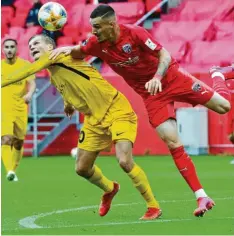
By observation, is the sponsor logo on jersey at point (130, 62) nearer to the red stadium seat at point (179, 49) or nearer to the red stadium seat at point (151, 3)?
the red stadium seat at point (179, 49)

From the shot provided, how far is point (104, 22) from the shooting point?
8773 mm

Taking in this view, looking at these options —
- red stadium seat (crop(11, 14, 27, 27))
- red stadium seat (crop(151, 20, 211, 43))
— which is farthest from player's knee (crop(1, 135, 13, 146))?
red stadium seat (crop(11, 14, 27, 27))

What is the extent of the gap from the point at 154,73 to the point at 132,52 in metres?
0.30

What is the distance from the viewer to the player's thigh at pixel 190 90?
29.8ft

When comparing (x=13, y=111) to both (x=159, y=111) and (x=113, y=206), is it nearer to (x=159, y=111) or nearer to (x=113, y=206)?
(x=113, y=206)

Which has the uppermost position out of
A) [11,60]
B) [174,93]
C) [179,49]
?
[174,93]

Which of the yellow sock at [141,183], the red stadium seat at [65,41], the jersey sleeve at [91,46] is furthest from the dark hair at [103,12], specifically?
the red stadium seat at [65,41]

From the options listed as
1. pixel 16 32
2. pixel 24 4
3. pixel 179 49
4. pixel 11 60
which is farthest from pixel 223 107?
pixel 24 4

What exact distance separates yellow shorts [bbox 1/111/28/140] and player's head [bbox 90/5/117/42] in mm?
5860

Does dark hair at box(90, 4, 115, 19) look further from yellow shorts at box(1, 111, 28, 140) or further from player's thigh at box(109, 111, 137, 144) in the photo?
yellow shorts at box(1, 111, 28, 140)

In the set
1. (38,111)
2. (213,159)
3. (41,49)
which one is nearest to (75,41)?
(38,111)

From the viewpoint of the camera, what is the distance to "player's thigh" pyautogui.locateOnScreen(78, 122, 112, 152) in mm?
9281

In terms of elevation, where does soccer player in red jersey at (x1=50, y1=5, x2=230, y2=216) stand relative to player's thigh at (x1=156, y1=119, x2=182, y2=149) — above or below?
above

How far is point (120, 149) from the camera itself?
8.93 meters
